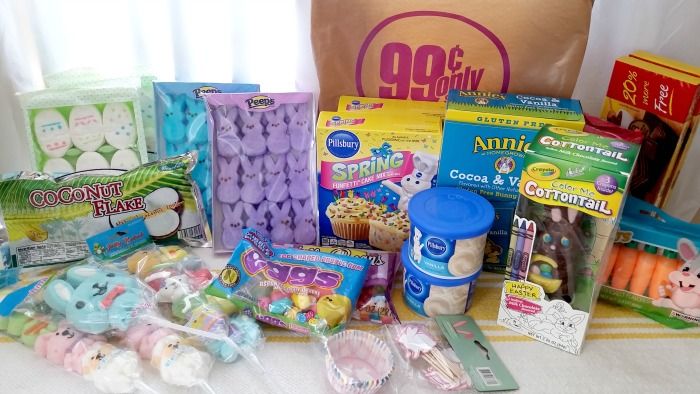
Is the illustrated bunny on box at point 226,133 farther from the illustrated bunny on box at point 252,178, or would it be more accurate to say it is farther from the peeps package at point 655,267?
the peeps package at point 655,267

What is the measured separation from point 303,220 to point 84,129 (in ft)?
1.23

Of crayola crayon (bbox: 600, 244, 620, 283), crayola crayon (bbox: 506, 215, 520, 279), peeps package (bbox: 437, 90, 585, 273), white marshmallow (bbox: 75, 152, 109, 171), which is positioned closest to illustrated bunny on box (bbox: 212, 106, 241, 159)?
white marshmallow (bbox: 75, 152, 109, 171)

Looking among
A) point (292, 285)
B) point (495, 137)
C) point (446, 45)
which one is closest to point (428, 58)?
point (446, 45)

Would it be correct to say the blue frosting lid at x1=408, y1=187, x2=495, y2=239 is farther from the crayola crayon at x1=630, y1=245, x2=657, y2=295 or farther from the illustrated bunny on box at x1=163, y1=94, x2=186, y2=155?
the illustrated bunny on box at x1=163, y1=94, x2=186, y2=155

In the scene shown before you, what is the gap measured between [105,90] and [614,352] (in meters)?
0.83

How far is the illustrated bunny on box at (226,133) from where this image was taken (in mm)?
887

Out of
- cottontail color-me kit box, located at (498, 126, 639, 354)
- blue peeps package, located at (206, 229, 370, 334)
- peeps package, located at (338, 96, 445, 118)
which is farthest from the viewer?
peeps package, located at (338, 96, 445, 118)

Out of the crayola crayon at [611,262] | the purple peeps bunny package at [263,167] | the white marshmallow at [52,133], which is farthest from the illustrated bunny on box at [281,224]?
the crayola crayon at [611,262]

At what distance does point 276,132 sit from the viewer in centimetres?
90

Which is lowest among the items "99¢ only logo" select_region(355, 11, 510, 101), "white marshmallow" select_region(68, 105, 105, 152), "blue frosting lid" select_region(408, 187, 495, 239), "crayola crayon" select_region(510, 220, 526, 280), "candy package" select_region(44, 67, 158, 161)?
"crayola crayon" select_region(510, 220, 526, 280)

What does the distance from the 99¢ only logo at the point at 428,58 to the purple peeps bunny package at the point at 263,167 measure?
116mm

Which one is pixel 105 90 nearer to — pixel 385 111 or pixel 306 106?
pixel 306 106

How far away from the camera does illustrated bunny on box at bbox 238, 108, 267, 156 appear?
892mm

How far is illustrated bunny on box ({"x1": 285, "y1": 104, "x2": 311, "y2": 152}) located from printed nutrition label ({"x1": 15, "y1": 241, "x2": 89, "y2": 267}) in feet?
1.15
